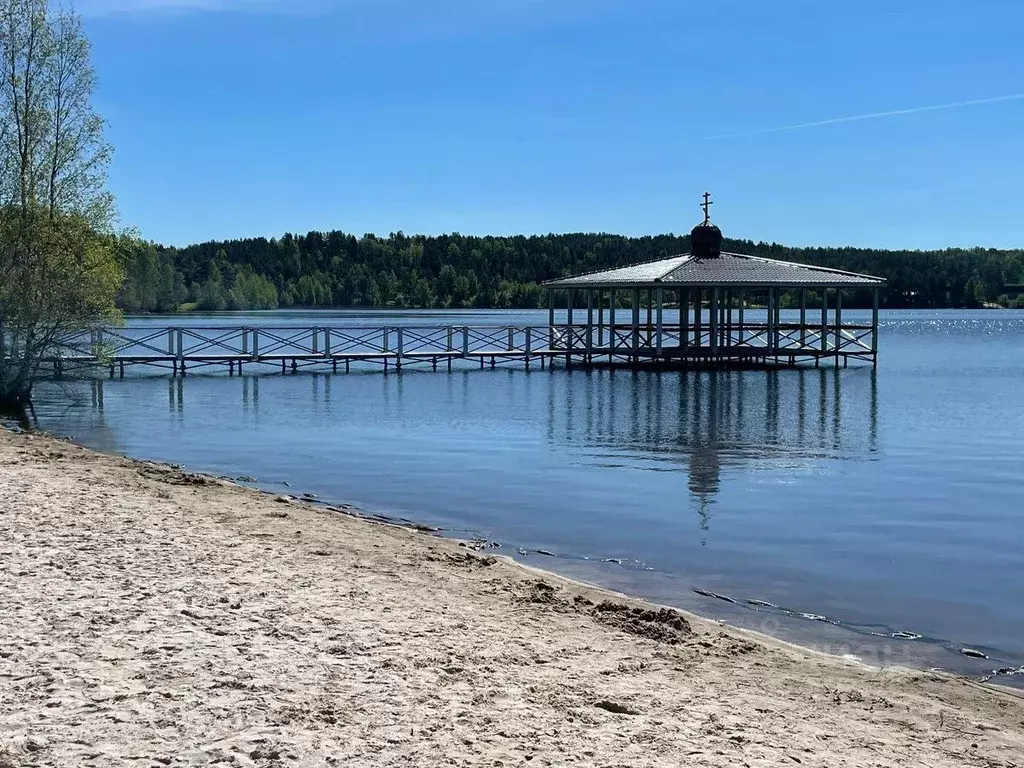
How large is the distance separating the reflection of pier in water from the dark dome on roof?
5.41 m

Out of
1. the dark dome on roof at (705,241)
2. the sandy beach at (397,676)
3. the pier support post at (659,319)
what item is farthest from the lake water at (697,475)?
the dark dome on roof at (705,241)

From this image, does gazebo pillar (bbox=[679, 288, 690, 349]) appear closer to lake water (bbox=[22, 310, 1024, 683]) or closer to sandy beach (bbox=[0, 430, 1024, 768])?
lake water (bbox=[22, 310, 1024, 683])

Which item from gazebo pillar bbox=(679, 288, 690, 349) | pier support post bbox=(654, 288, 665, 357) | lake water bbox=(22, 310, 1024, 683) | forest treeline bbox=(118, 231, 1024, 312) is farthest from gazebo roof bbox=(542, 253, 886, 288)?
forest treeline bbox=(118, 231, 1024, 312)

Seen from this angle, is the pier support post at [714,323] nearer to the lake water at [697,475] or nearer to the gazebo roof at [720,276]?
the gazebo roof at [720,276]

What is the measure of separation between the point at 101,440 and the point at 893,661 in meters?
13.2

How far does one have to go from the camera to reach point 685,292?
109 feet

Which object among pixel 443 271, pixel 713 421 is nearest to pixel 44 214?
pixel 713 421

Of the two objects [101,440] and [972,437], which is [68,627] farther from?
[972,437]

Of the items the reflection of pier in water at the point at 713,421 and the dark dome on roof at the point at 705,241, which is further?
the dark dome on roof at the point at 705,241

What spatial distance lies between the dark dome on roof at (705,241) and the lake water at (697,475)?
24.1ft

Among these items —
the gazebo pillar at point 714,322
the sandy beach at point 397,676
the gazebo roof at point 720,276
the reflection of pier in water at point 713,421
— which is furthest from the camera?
the gazebo pillar at point 714,322

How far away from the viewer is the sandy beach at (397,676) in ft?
12.9

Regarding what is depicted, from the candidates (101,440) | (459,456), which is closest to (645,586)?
(459,456)

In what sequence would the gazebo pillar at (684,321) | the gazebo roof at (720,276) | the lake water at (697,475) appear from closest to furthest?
1. the lake water at (697,475)
2. the gazebo roof at (720,276)
3. the gazebo pillar at (684,321)
